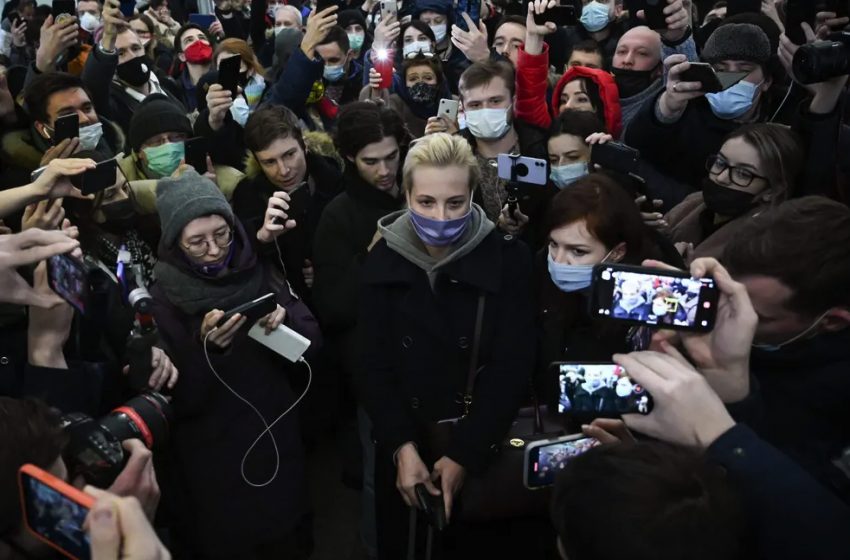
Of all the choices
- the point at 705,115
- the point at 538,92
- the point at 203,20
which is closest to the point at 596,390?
the point at 705,115

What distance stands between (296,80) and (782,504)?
12.2 ft

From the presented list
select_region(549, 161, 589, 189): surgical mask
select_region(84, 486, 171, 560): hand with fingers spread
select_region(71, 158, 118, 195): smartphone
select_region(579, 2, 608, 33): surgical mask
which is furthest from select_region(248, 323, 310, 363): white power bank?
select_region(579, 2, 608, 33): surgical mask

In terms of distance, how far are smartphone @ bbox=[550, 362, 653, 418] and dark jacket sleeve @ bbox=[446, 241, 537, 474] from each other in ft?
1.82

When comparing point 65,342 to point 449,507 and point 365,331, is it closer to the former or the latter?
point 365,331

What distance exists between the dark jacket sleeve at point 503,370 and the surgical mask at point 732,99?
1.67 meters

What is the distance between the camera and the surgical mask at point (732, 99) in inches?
136

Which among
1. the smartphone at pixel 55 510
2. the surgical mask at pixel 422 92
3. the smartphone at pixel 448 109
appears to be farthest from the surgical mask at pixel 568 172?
the smartphone at pixel 55 510

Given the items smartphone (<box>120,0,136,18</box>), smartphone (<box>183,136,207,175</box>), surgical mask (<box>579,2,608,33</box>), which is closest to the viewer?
smartphone (<box>183,136,207,175</box>)

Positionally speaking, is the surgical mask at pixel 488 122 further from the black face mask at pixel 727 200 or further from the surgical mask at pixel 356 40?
the surgical mask at pixel 356 40

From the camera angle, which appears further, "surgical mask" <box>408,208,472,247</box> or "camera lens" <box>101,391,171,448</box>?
"surgical mask" <box>408,208,472,247</box>

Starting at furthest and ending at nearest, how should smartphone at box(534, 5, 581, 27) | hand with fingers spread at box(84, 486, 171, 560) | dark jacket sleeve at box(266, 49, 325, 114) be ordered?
dark jacket sleeve at box(266, 49, 325, 114) → smartphone at box(534, 5, 581, 27) → hand with fingers spread at box(84, 486, 171, 560)

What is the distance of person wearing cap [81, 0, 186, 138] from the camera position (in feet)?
14.5

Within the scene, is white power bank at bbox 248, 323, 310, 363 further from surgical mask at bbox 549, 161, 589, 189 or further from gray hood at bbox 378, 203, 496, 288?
surgical mask at bbox 549, 161, 589, 189

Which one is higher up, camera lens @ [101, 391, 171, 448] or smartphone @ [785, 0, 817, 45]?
smartphone @ [785, 0, 817, 45]
